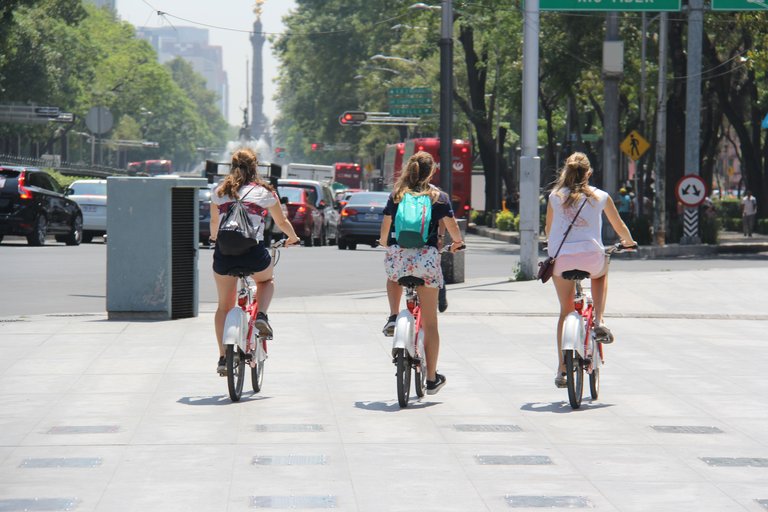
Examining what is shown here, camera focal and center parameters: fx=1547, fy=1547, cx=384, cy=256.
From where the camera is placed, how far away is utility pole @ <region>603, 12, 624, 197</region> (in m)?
33.3

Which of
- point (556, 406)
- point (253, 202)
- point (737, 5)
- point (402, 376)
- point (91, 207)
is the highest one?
point (737, 5)

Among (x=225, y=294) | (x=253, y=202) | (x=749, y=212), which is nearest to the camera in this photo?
(x=253, y=202)

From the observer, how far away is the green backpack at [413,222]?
10.1 meters

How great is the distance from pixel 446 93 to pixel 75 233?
507 inches

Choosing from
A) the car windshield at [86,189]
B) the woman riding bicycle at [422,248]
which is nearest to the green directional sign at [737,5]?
the car windshield at [86,189]

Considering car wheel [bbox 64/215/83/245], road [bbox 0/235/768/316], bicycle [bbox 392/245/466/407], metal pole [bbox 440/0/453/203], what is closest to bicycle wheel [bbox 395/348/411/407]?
bicycle [bbox 392/245/466/407]

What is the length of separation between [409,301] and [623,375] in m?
2.60

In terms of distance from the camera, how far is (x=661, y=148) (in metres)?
38.1

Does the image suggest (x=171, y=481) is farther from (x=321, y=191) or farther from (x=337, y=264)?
(x=321, y=191)

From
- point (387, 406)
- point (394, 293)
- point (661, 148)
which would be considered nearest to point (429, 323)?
point (394, 293)

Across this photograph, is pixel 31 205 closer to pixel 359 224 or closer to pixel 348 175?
pixel 359 224

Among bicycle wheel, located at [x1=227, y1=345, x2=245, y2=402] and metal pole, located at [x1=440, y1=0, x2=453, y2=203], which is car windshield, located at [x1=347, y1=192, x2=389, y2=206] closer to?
metal pole, located at [x1=440, y1=0, x2=453, y2=203]

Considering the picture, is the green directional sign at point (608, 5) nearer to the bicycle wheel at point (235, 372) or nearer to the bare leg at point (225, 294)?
the bare leg at point (225, 294)

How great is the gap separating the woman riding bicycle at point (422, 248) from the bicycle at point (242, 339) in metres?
0.88
